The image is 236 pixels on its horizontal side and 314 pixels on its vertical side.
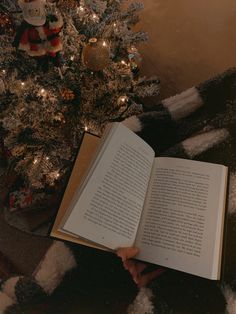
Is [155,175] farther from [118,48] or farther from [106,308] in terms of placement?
[118,48]

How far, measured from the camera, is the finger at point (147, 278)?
2.48 ft

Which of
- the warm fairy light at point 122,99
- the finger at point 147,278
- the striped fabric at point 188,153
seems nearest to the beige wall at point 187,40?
the warm fairy light at point 122,99

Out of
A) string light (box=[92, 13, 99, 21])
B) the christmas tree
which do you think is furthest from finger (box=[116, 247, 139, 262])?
string light (box=[92, 13, 99, 21])

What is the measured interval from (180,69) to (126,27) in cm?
55

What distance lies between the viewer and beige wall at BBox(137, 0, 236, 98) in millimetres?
1569

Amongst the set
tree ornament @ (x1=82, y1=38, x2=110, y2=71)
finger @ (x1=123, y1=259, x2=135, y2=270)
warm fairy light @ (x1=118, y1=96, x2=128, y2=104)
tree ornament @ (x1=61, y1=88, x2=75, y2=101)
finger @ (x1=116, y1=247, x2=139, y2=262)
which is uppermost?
tree ornament @ (x1=82, y1=38, x2=110, y2=71)

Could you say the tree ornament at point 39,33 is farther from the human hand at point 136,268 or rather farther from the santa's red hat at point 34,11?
the human hand at point 136,268

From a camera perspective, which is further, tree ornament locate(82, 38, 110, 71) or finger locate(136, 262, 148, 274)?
tree ornament locate(82, 38, 110, 71)

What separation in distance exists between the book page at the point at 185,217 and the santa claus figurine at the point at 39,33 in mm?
412

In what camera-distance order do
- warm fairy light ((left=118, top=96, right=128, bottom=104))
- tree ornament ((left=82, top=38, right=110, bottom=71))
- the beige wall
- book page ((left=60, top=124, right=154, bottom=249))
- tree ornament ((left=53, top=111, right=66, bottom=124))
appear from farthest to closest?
the beige wall < warm fairy light ((left=118, top=96, right=128, bottom=104)) < tree ornament ((left=53, top=111, right=66, bottom=124)) < tree ornament ((left=82, top=38, right=110, bottom=71)) < book page ((left=60, top=124, right=154, bottom=249))

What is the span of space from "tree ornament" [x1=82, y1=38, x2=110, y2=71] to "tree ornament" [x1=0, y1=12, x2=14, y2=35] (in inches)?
8.5

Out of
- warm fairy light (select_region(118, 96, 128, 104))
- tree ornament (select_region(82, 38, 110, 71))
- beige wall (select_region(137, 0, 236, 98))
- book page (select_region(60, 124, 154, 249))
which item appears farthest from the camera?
beige wall (select_region(137, 0, 236, 98))

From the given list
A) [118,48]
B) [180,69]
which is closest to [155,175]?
[118,48]

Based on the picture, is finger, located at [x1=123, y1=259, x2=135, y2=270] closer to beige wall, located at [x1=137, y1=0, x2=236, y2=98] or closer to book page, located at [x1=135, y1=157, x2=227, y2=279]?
book page, located at [x1=135, y1=157, x2=227, y2=279]
